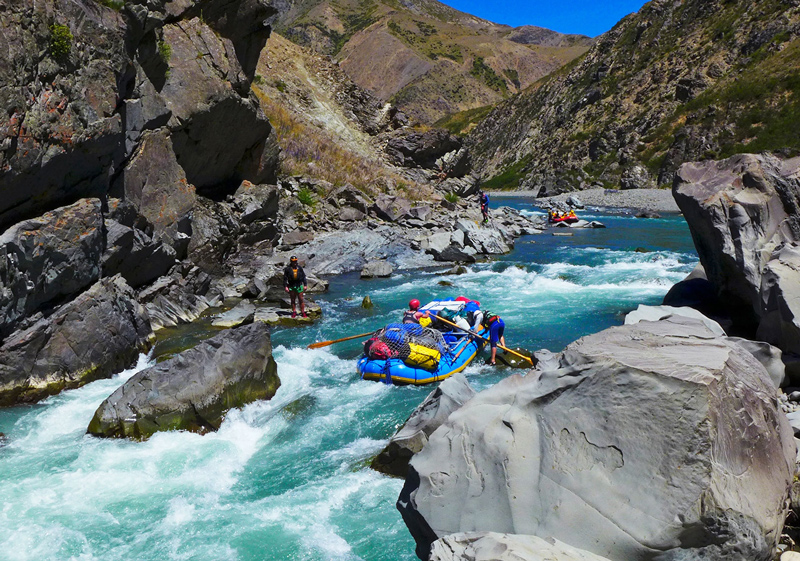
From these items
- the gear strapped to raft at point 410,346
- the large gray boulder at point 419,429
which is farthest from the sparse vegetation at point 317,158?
the large gray boulder at point 419,429

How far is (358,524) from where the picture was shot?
6.57 m

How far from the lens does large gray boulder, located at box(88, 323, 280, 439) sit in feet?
28.5

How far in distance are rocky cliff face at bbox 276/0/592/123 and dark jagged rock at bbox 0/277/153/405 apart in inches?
5527

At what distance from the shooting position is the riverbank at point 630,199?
143ft

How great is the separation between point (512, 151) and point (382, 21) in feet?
373

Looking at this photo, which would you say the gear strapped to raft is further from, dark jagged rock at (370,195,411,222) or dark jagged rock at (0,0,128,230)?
dark jagged rock at (370,195,411,222)

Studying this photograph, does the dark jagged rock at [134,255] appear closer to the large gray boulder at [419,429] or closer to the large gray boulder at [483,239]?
the large gray boulder at [419,429]

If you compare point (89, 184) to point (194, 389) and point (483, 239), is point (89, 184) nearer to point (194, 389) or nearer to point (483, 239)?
point (194, 389)

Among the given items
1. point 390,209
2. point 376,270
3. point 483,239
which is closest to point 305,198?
point 390,209

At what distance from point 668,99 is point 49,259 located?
211 feet

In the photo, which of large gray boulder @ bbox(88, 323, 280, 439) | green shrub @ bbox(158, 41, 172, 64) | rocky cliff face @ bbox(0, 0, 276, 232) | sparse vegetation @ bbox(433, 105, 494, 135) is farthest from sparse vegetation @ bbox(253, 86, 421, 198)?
sparse vegetation @ bbox(433, 105, 494, 135)

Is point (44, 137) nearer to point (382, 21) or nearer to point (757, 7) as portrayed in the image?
point (757, 7)

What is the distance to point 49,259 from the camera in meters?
10.5

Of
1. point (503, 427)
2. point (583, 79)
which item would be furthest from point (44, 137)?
point (583, 79)
